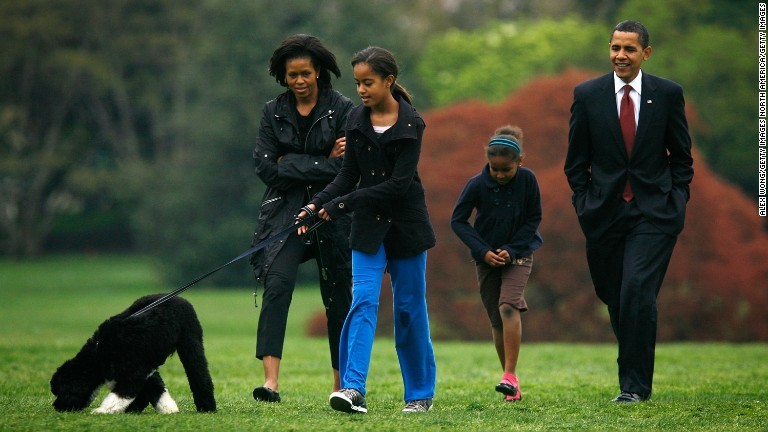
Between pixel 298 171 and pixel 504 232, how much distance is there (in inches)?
61.8

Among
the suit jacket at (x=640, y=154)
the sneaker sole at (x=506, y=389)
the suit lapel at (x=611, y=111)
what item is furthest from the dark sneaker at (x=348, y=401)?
the suit lapel at (x=611, y=111)

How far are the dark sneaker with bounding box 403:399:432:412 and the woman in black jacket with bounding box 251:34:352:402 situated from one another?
88 cm

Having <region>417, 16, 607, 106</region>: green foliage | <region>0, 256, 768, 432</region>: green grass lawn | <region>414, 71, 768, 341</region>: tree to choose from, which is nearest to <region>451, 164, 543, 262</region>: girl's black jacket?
<region>0, 256, 768, 432</region>: green grass lawn

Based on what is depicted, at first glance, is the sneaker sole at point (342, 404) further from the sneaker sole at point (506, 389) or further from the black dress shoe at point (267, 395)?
the sneaker sole at point (506, 389)

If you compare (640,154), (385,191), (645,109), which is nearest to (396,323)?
(385,191)

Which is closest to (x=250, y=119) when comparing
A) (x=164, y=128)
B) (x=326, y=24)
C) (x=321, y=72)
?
(x=326, y=24)

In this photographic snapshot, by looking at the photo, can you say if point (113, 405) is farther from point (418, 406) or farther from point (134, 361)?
point (418, 406)

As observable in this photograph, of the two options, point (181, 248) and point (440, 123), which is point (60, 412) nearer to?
point (440, 123)

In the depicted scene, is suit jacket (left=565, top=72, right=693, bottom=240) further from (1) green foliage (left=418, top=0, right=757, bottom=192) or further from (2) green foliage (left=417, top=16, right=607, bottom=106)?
(2) green foliage (left=417, top=16, right=607, bottom=106)

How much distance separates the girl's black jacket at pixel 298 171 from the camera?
27.3ft

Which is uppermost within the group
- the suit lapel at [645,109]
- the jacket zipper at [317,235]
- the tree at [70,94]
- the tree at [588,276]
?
the tree at [70,94]

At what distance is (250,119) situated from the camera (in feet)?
150

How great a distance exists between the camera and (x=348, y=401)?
716 centimetres

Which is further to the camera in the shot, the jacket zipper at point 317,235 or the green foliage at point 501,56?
the green foliage at point 501,56
